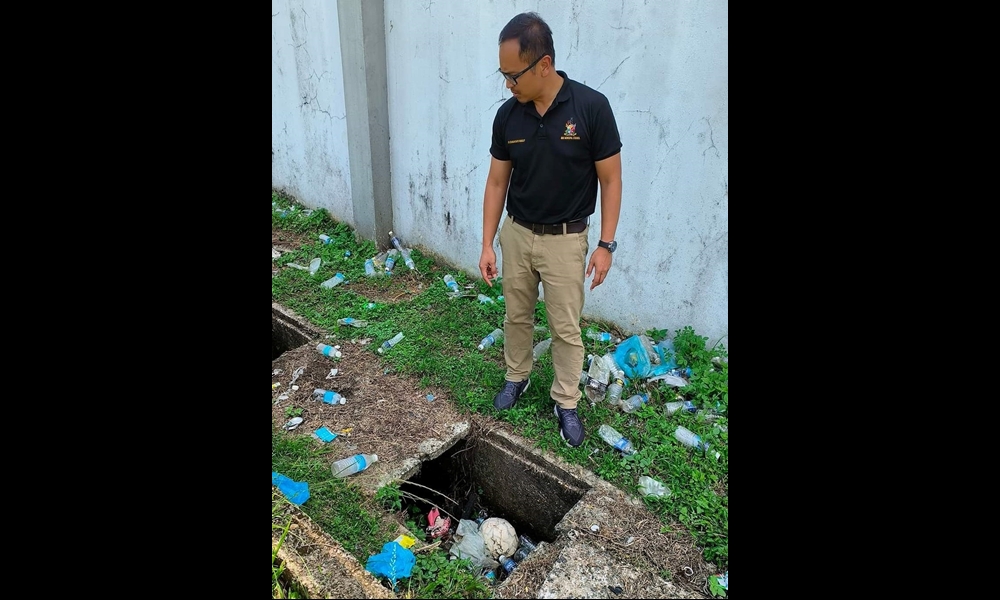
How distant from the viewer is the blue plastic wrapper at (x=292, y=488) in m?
3.07

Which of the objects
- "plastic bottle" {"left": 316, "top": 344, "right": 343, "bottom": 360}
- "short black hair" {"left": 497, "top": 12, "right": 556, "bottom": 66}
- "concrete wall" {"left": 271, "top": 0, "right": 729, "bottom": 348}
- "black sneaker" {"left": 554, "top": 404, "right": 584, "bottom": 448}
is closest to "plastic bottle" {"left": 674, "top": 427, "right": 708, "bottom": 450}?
"black sneaker" {"left": 554, "top": 404, "right": 584, "bottom": 448}

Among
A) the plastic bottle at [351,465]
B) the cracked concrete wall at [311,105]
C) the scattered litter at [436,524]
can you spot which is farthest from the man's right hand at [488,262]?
the cracked concrete wall at [311,105]

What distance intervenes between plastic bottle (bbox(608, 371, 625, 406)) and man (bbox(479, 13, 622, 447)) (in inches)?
15.3

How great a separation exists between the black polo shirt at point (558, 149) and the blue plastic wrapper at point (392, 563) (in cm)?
170

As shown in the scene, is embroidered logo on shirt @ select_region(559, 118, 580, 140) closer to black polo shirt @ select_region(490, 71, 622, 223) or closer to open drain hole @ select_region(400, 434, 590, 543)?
black polo shirt @ select_region(490, 71, 622, 223)

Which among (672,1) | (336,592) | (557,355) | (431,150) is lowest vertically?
(336,592)

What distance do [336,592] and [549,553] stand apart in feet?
3.06

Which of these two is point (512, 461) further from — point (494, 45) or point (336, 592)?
point (494, 45)

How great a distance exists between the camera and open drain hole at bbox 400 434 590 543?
11.0ft

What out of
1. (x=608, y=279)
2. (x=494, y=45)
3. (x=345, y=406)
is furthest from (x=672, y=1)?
(x=345, y=406)

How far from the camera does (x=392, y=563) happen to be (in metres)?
2.77

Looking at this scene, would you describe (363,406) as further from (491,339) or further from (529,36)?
(529,36)

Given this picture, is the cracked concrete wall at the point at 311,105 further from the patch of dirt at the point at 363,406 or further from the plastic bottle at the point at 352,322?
the patch of dirt at the point at 363,406

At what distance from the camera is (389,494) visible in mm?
3172
